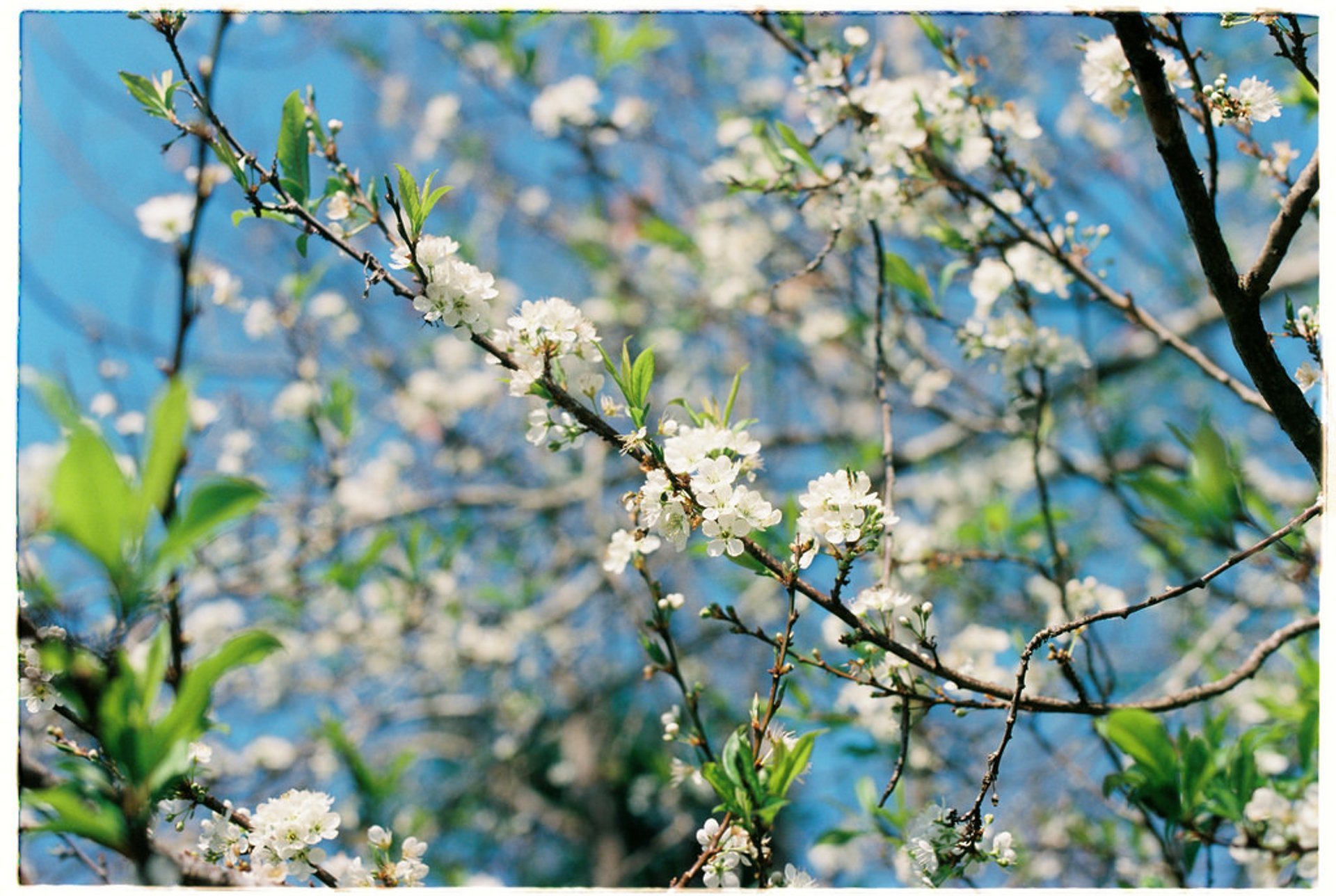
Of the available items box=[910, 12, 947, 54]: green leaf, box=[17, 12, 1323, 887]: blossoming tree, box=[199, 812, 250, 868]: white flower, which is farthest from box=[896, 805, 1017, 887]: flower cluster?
box=[910, 12, 947, 54]: green leaf

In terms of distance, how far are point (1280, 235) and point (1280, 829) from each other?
0.96 m

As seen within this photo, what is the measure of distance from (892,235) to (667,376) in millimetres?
1247

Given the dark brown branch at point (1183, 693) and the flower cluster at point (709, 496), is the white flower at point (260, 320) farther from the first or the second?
the dark brown branch at point (1183, 693)

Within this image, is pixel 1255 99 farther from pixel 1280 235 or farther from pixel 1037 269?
pixel 1037 269

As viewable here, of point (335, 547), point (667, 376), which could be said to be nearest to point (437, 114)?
point (667, 376)

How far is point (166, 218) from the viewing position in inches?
76.9

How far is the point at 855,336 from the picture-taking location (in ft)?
9.18

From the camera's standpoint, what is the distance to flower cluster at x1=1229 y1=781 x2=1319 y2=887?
1.38 m

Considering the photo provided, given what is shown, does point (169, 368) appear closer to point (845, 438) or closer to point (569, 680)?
point (845, 438)

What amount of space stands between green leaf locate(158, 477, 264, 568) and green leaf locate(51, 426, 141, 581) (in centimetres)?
4

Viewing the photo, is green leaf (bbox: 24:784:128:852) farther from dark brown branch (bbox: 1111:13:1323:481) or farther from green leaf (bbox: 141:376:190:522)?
dark brown branch (bbox: 1111:13:1323:481)

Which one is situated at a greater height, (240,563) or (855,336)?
(855,336)

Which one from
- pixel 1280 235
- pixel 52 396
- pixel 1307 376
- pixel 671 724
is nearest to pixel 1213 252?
pixel 1280 235

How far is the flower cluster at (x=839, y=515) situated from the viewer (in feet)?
3.49
